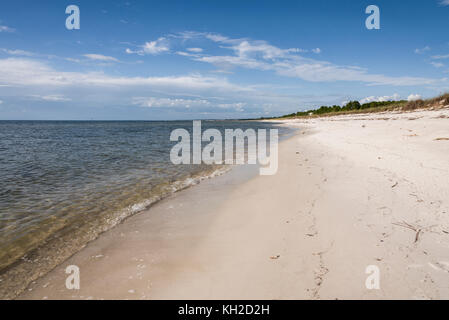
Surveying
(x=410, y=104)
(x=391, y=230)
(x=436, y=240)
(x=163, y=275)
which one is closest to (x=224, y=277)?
(x=163, y=275)

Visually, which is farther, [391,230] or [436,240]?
[391,230]

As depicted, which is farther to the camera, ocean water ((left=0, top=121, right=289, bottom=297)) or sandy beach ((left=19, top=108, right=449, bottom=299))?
ocean water ((left=0, top=121, right=289, bottom=297))

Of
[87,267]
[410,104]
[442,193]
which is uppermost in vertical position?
[410,104]

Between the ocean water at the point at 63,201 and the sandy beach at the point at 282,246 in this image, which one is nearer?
the sandy beach at the point at 282,246

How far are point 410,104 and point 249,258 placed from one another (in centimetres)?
3404

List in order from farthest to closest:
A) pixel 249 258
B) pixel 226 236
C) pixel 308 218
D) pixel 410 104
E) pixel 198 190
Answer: pixel 410 104 → pixel 198 190 → pixel 308 218 → pixel 226 236 → pixel 249 258

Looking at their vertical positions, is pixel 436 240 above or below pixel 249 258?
above

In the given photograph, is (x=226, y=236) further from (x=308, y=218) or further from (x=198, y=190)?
(x=198, y=190)

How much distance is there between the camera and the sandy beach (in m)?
2.84

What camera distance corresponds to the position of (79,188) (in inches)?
294

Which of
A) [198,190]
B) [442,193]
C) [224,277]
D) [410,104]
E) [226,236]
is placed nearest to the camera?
[224,277]

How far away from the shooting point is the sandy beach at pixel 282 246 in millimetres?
2840

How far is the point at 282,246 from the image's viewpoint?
3.71 m

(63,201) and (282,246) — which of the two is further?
(63,201)
